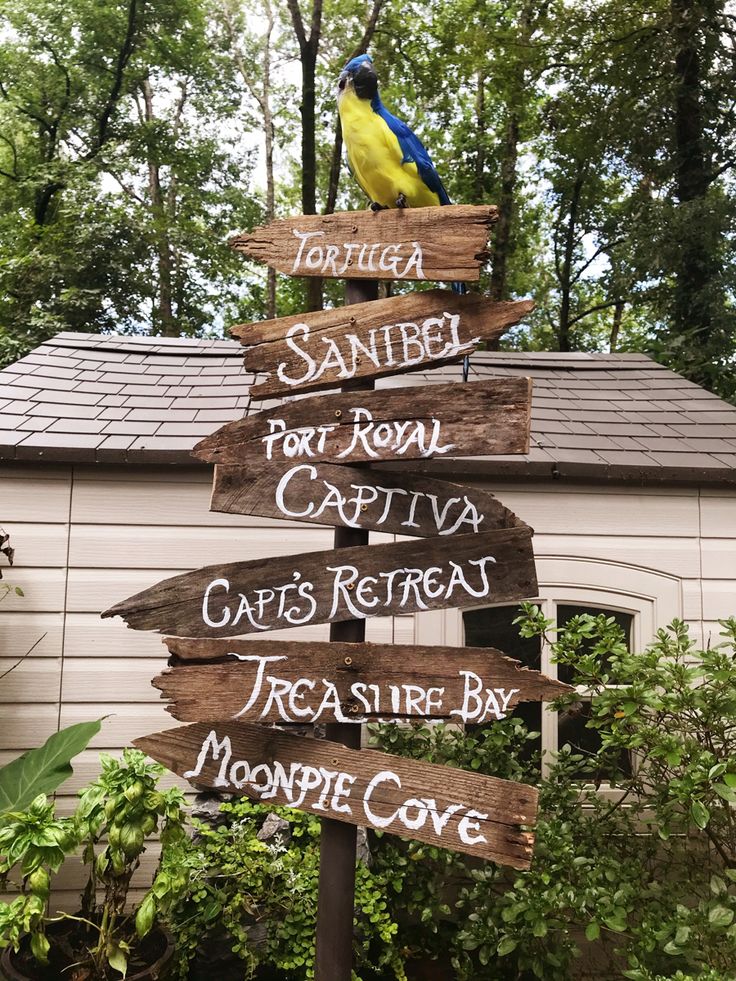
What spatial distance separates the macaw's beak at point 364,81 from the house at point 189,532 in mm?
2215

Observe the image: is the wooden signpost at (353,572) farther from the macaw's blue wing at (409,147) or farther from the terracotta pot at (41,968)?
the terracotta pot at (41,968)

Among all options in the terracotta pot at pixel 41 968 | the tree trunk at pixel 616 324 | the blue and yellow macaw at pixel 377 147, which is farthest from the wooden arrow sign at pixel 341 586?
the tree trunk at pixel 616 324

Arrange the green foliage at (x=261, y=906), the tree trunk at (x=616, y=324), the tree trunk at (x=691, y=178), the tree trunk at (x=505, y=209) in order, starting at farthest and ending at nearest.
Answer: the tree trunk at (x=616, y=324) < the tree trunk at (x=505, y=209) < the tree trunk at (x=691, y=178) < the green foliage at (x=261, y=906)

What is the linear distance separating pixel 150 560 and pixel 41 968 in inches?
80.4

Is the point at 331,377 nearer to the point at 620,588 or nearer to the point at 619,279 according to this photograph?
the point at 620,588

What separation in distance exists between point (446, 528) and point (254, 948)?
2.40 meters

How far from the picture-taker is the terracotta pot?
2.99 metres

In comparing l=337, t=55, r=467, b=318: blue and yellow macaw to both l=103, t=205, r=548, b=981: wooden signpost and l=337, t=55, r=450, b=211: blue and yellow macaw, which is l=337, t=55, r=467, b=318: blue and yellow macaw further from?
l=103, t=205, r=548, b=981: wooden signpost

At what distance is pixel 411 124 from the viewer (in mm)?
17141

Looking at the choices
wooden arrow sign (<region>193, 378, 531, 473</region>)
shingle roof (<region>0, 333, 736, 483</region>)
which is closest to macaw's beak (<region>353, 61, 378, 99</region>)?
wooden arrow sign (<region>193, 378, 531, 473</region>)

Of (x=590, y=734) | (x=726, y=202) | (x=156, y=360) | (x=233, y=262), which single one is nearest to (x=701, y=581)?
(x=590, y=734)

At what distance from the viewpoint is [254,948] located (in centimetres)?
329

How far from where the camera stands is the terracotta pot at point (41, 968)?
2992 mm

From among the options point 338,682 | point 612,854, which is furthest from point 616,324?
point 338,682
